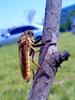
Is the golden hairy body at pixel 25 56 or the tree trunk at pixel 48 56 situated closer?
the tree trunk at pixel 48 56

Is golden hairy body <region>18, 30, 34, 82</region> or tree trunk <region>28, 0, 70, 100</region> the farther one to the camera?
golden hairy body <region>18, 30, 34, 82</region>

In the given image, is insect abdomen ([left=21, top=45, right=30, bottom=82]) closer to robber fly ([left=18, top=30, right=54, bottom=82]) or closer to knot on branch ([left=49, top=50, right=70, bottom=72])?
robber fly ([left=18, top=30, right=54, bottom=82])

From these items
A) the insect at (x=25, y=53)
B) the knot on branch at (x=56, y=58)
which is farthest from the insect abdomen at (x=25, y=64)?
the knot on branch at (x=56, y=58)

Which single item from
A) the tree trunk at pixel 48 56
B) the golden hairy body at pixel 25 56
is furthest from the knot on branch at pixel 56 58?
the golden hairy body at pixel 25 56

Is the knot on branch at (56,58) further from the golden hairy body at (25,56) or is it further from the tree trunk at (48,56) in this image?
the golden hairy body at (25,56)

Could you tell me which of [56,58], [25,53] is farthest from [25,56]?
[56,58]

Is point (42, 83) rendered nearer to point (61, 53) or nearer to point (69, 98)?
point (61, 53)

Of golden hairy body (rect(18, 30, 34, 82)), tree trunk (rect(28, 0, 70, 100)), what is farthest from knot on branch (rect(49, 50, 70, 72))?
golden hairy body (rect(18, 30, 34, 82))

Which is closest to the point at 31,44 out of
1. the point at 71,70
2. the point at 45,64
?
the point at 45,64
